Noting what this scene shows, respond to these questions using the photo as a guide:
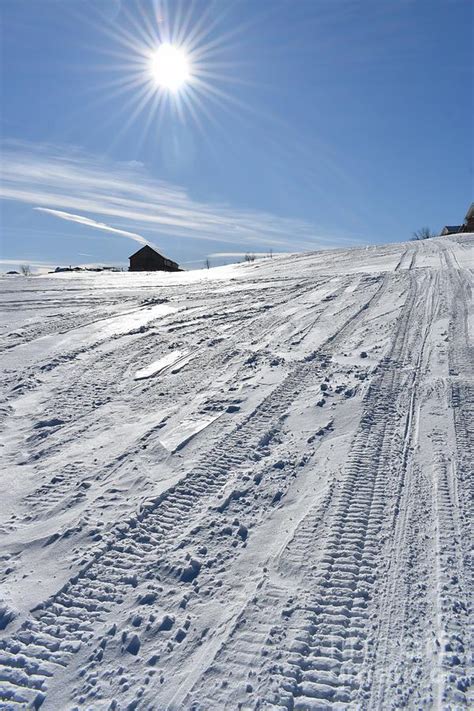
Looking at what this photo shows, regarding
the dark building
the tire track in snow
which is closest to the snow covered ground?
the tire track in snow

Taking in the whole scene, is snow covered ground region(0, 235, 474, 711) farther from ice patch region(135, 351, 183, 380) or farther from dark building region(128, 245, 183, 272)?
→ dark building region(128, 245, 183, 272)

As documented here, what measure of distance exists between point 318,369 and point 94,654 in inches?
159

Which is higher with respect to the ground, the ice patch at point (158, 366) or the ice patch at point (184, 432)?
the ice patch at point (158, 366)

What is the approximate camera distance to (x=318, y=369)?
219 inches

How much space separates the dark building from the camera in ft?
123

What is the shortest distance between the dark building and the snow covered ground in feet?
106

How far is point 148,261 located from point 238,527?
36.8 metres

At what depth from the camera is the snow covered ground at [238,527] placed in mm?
2049

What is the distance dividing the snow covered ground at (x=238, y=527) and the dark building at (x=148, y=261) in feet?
106

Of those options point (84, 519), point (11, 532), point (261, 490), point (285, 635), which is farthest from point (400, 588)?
point (11, 532)

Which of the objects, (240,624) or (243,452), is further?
(243,452)

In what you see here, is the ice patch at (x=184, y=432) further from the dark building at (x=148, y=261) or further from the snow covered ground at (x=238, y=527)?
the dark building at (x=148, y=261)

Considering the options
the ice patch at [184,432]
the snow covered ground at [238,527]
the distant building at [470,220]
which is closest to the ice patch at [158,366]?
the snow covered ground at [238,527]

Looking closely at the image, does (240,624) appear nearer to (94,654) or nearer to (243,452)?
(94,654)
